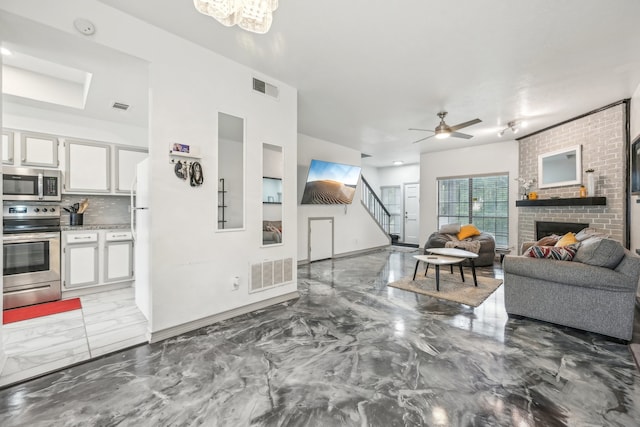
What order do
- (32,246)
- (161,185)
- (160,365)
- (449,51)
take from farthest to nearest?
(32,246) → (449,51) → (161,185) → (160,365)

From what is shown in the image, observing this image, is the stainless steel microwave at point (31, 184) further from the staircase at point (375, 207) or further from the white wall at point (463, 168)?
the white wall at point (463, 168)

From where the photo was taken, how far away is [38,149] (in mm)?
3643

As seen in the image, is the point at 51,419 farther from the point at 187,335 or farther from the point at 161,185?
the point at 161,185

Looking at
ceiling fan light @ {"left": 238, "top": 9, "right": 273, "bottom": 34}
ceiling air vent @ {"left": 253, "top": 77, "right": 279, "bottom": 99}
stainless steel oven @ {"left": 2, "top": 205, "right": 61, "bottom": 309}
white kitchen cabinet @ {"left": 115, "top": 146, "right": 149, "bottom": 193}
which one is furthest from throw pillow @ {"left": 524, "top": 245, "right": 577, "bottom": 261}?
stainless steel oven @ {"left": 2, "top": 205, "right": 61, "bottom": 309}

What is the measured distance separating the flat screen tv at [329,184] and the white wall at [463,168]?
2.36m

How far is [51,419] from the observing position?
1.59 meters

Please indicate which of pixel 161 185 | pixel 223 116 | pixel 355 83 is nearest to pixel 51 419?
pixel 161 185

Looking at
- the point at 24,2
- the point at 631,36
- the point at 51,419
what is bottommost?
the point at 51,419

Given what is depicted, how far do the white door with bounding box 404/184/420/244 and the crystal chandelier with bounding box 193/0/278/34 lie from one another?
8499 mm

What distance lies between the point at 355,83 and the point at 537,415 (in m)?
3.60

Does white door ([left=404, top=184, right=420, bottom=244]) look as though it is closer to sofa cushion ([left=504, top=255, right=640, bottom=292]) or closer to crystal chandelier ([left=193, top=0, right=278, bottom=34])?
sofa cushion ([left=504, top=255, right=640, bottom=292])

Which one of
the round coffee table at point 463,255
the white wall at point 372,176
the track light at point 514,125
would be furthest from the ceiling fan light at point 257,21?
the white wall at point 372,176

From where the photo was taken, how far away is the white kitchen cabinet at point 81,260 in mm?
3678

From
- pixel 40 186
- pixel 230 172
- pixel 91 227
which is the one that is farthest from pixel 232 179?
pixel 40 186
